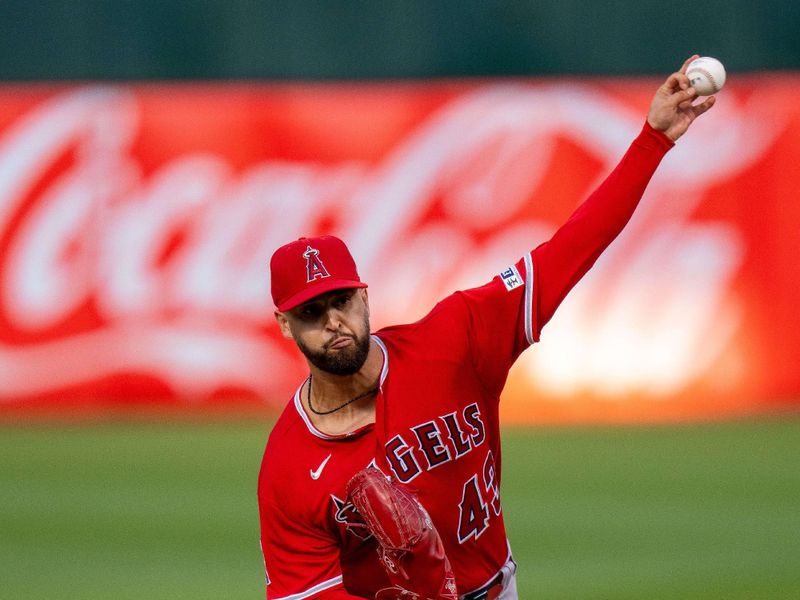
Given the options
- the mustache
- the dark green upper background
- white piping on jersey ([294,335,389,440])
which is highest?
the dark green upper background

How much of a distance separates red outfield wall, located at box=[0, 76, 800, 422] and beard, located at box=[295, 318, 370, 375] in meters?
7.57

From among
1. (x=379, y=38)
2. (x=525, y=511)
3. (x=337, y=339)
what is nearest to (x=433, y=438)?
(x=337, y=339)

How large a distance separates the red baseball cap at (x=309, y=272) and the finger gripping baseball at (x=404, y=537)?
0.62 meters

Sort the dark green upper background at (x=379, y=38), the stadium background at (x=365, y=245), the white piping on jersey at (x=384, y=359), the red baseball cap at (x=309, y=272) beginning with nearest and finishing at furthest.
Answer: the red baseball cap at (x=309, y=272) < the white piping on jersey at (x=384, y=359) < the stadium background at (x=365, y=245) < the dark green upper background at (x=379, y=38)

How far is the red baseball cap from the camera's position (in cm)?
474

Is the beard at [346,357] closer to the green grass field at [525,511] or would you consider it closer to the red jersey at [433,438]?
the red jersey at [433,438]

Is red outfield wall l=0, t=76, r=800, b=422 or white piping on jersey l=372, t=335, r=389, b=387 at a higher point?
red outfield wall l=0, t=76, r=800, b=422

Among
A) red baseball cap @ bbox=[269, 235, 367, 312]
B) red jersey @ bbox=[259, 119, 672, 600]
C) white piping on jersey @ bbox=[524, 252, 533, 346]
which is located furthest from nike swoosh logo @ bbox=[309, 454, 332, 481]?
white piping on jersey @ bbox=[524, 252, 533, 346]

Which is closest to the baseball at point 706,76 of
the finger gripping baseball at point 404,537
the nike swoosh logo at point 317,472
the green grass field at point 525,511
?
the finger gripping baseball at point 404,537

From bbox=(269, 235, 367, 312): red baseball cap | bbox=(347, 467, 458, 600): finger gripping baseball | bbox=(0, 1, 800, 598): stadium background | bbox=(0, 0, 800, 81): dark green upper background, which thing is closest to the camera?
bbox=(347, 467, 458, 600): finger gripping baseball

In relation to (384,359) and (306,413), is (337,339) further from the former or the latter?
(306,413)

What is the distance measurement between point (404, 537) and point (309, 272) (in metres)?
0.94

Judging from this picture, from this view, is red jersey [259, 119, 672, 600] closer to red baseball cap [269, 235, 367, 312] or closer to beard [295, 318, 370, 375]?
beard [295, 318, 370, 375]

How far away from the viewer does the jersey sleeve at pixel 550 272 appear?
182 inches
